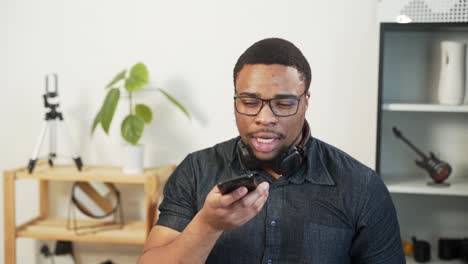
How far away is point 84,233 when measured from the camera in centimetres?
234

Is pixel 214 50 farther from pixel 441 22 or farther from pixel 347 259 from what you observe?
pixel 347 259

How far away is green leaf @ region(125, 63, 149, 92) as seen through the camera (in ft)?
7.36

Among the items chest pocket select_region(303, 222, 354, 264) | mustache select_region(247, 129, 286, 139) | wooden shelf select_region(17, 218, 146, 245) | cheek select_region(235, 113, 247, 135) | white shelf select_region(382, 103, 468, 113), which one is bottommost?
wooden shelf select_region(17, 218, 146, 245)

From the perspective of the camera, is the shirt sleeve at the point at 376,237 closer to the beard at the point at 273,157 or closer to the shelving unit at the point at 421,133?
the beard at the point at 273,157

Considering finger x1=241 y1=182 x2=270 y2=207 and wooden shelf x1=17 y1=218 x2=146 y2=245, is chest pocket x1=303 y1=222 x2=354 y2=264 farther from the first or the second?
wooden shelf x1=17 y1=218 x2=146 y2=245

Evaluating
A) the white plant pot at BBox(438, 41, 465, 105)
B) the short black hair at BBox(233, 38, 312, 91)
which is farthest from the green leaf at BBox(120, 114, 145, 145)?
the white plant pot at BBox(438, 41, 465, 105)

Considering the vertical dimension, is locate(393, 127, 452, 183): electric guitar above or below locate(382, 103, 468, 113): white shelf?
below

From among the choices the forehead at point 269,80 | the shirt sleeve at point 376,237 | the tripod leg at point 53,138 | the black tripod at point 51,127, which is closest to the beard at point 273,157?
the forehead at point 269,80

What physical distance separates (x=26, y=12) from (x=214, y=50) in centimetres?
88

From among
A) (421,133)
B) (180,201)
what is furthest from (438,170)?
(180,201)

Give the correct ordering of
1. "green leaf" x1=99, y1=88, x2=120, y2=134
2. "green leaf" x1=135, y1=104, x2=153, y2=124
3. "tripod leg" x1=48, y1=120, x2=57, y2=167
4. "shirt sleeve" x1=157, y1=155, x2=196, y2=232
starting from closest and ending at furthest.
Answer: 1. "shirt sleeve" x1=157, y1=155, x2=196, y2=232
2. "green leaf" x1=99, y1=88, x2=120, y2=134
3. "green leaf" x1=135, y1=104, x2=153, y2=124
4. "tripod leg" x1=48, y1=120, x2=57, y2=167

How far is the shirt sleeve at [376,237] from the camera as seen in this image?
1359mm

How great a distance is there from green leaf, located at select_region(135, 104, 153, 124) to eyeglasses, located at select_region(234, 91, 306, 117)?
41.3 inches

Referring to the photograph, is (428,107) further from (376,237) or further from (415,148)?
(376,237)
